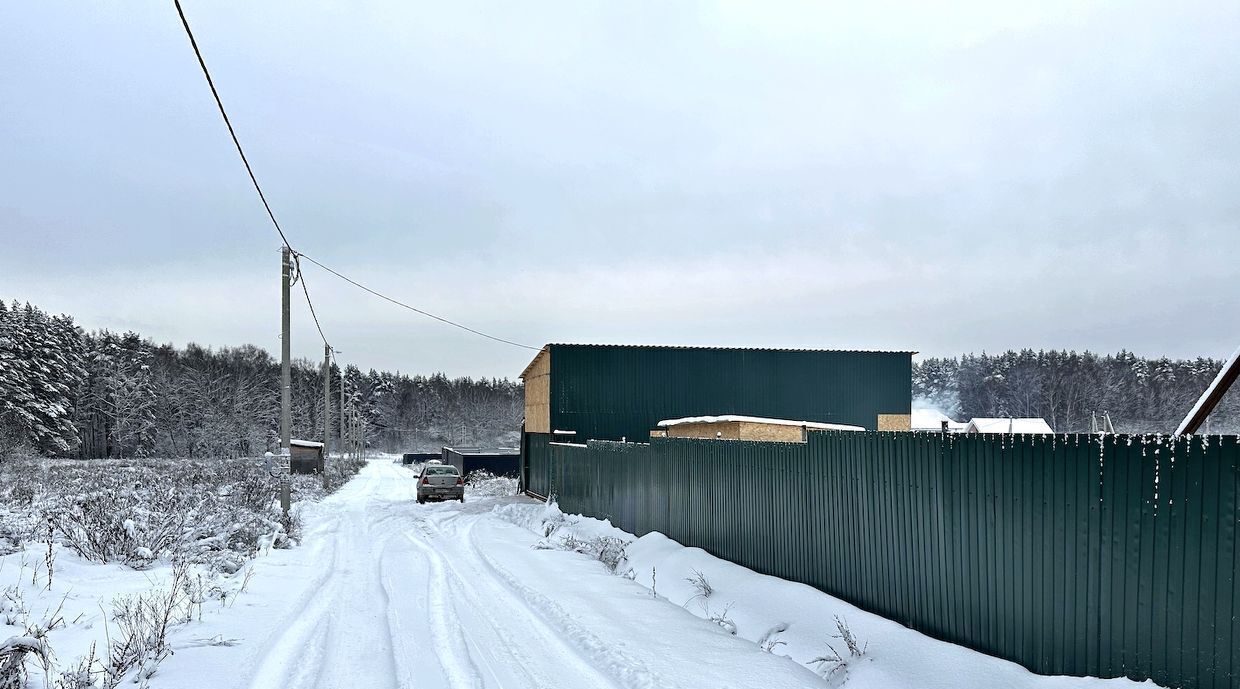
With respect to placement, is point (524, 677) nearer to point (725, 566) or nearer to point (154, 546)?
point (725, 566)

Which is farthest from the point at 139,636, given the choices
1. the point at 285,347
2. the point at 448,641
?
the point at 285,347

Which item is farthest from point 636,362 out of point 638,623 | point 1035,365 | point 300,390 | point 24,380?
point 1035,365

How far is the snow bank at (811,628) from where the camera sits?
5.94 m

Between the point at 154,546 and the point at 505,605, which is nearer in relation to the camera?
the point at 505,605

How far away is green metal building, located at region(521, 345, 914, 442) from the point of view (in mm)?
31156

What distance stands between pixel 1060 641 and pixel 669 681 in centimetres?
303

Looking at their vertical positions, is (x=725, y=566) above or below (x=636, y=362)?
below

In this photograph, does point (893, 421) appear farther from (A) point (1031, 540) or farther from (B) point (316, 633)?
(B) point (316, 633)

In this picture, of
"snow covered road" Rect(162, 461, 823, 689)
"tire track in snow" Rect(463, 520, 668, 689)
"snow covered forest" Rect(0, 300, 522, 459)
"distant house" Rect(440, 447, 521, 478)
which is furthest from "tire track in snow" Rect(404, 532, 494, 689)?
"snow covered forest" Rect(0, 300, 522, 459)

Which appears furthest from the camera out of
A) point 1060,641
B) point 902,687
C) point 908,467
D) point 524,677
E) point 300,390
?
point 300,390

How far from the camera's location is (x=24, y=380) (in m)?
65.1

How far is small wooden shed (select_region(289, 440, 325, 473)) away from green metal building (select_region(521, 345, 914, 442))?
49.9 feet

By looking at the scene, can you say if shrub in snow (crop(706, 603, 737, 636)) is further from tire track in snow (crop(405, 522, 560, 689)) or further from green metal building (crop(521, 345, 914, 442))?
green metal building (crop(521, 345, 914, 442))

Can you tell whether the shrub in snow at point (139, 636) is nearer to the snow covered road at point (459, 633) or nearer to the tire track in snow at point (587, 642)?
the snow covered road at point (459, 633)
